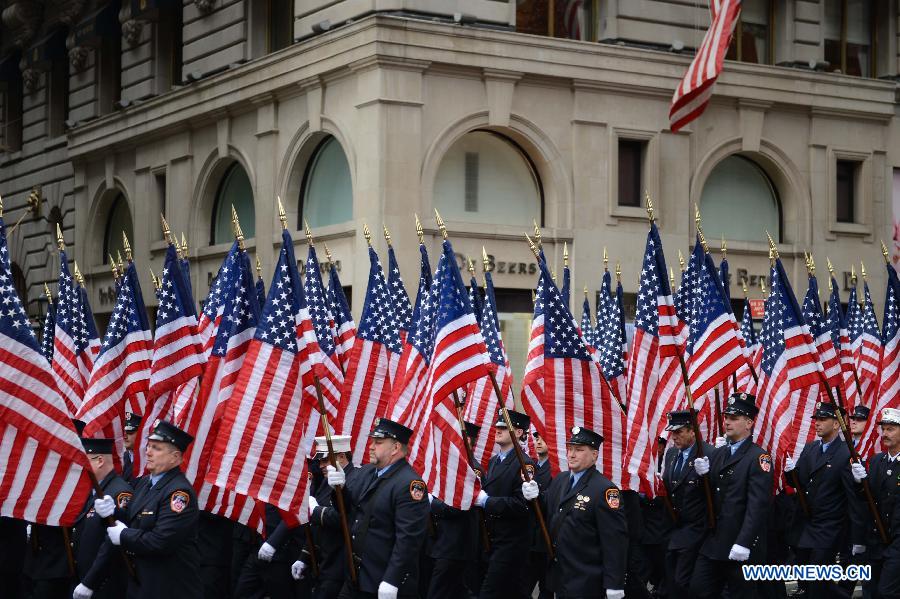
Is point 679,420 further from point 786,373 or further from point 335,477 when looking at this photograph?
point 335,477

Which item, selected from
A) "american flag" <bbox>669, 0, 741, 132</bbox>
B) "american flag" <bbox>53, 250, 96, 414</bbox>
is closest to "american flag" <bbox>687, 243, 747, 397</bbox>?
"american flag" <bbox>53, 250, 96, 414</bbox>

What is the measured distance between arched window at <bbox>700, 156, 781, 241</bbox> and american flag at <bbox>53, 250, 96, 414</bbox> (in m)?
15.9

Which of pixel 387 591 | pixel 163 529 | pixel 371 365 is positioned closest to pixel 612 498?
pixel 387 591

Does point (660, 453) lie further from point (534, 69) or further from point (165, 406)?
point (534, 69)

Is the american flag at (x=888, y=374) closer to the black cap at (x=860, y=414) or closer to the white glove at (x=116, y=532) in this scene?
Result: the black cap at (x=860, y=414)

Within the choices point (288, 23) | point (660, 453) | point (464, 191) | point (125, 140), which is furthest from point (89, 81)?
point (660, 453)

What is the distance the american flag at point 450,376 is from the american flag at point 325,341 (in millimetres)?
1885

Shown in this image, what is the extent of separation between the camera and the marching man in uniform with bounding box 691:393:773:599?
41.1 ft

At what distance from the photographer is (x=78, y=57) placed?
37.3 m

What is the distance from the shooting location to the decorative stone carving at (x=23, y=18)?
4009 cm

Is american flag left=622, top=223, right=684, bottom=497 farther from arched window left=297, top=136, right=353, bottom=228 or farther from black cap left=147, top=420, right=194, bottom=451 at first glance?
arched window left=297, top=136, right=353, bottom=228

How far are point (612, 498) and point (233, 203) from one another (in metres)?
21.1

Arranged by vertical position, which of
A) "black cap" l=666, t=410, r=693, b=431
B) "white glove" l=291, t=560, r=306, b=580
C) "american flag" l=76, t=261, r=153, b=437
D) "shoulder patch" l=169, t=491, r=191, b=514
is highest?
"american flag" l=76, t=261, r=153, b=437

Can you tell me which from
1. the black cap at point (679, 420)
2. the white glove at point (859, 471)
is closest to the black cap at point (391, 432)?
the black cap at point (679, 420)
